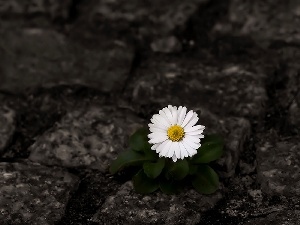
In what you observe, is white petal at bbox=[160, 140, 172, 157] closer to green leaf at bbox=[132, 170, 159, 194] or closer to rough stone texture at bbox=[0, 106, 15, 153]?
green leaf at bbox=[132, 170, 159, 194]

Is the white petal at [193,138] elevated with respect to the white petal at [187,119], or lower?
lower

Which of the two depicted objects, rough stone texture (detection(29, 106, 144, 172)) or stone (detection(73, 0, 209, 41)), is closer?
rough stone texture (detection(29, 106, 144, 172))

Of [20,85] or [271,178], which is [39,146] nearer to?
[20,85]

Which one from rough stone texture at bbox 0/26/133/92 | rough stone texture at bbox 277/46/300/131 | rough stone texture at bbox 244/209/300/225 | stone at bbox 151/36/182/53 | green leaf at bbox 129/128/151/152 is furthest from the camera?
stone at bbox 151/36/182/53

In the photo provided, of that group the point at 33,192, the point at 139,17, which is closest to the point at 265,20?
the point at 139,17

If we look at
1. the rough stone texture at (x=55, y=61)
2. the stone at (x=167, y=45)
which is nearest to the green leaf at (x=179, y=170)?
the rough stone texture at (x=55, y=61)

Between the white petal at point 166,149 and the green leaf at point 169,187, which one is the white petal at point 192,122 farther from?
the green leaf at point 169,187

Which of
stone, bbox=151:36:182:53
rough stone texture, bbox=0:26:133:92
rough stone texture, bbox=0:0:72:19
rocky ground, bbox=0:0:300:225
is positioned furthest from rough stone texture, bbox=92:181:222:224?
rough stone texture, bbox=0:0:72:19
